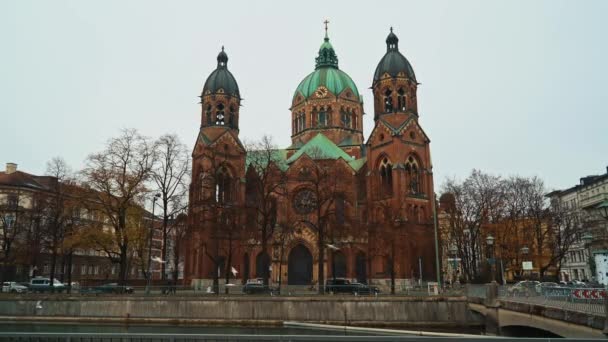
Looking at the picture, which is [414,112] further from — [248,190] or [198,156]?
[198,156]

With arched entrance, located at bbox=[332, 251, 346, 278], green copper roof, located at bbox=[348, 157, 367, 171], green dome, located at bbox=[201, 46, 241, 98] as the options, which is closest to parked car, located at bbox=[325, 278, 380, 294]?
arched entrance, located at bbox=[332, 251, 346, 278]

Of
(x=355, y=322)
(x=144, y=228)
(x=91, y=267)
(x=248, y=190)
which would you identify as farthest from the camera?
(x=91, y=267)

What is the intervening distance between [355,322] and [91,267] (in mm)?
49957

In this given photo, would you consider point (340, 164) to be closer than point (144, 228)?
No

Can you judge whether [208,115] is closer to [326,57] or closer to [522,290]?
[326,57]

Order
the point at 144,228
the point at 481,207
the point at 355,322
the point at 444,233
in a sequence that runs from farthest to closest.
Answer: the point at 444,233 → the point at 481,207 → the point at 144,228 → the point at 355,322

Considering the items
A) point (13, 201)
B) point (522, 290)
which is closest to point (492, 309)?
point (522, 290)

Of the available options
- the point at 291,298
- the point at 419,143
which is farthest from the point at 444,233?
the point at 291,298

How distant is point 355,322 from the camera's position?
33156 millimetres

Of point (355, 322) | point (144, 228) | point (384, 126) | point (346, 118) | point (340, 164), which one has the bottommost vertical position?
point (355, 322)

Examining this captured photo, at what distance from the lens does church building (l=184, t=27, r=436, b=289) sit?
45.3 m

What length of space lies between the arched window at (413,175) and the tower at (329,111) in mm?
13507

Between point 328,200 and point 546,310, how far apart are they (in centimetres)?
2917

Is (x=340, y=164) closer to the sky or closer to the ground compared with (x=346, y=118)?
closer to the ground
